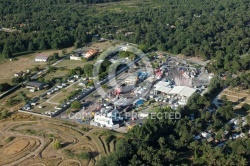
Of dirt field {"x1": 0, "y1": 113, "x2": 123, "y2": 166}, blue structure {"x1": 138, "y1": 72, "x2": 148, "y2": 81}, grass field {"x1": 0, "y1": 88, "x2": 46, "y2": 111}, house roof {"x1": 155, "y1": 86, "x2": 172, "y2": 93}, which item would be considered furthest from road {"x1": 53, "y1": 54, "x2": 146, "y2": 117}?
house roof {"x1": 155, "y1": 86, "x2": 172, "y2": 93}

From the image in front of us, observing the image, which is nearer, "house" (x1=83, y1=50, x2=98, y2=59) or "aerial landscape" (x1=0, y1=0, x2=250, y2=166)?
"aerial landscape" (x1=0, y1=0, x2=250, y2=166)

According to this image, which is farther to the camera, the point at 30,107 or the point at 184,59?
the point at 184,59

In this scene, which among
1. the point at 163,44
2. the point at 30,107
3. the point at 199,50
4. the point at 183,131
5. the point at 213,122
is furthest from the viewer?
the point at 163,44

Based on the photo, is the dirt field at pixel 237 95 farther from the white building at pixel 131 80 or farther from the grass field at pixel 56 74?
the grass field at pixel 56 74

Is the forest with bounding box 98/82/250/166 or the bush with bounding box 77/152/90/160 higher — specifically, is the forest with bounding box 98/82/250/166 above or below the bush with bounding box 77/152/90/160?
above

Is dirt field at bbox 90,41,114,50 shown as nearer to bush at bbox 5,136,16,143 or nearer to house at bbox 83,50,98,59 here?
house at bbox 83,50,98,59

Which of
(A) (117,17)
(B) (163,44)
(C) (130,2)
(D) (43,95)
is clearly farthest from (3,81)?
(C) (130,2)

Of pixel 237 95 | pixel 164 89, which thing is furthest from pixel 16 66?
pixel 237 95

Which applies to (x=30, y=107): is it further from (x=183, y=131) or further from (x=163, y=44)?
(x=163, y=44)
